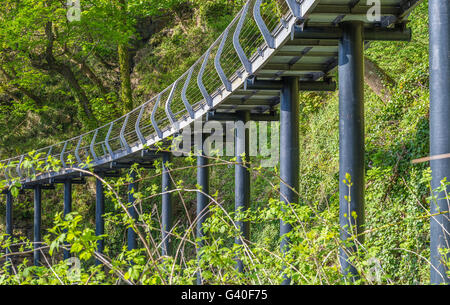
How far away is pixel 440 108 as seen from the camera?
448 centimetres

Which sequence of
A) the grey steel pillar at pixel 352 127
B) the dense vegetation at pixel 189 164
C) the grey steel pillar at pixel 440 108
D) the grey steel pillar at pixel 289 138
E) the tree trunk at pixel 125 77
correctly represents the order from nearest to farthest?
the dense vegetation at pixel 189 164 < the grey steel pillar at pixel 440 108 < the grey steel pillar at pixel 352 127 < the grey steel pillar at pixel 289 138 < the tree trunk at pixel 125 77

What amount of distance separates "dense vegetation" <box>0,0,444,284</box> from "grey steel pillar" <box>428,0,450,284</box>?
0.23 m

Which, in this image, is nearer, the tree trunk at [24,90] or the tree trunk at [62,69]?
→ the tree trunk at [62,69]

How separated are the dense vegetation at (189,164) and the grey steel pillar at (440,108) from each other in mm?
235

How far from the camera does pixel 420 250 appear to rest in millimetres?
7527

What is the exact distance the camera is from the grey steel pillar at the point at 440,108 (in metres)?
4.44

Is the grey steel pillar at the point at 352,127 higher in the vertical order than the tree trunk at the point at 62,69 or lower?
lower

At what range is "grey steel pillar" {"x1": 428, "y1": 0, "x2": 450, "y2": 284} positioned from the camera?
444 cm

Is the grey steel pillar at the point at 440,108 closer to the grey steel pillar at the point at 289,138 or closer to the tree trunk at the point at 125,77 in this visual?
the grey steel pillar at the point at 289,138

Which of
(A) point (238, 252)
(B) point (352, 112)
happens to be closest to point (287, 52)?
(B) point (352, 112)

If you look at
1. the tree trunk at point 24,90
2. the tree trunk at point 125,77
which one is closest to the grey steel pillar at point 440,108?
the tree trunk at point 125,77
